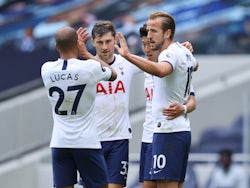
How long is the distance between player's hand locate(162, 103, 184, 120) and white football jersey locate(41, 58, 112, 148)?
0.62m

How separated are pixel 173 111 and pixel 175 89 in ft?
0.65

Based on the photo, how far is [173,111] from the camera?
836 centimetres

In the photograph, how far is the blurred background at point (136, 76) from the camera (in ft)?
47.2

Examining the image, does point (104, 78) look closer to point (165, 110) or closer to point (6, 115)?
point (165, 110)

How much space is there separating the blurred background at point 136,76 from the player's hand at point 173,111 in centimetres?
522

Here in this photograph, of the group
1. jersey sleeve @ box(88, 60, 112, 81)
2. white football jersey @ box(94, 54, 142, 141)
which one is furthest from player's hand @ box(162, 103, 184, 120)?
white football jersey @ box(94, 54, 142, 141)

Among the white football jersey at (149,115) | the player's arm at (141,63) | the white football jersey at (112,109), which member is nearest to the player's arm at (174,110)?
the player's arm at (141,63)

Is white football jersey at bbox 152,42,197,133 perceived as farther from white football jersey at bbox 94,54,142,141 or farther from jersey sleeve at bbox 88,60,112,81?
white football jersey at bbox 94,54,142,141

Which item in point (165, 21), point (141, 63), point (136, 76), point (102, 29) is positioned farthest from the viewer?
point (136, 76)

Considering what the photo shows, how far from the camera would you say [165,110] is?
8.38 metres

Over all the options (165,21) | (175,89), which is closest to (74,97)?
(175,89)

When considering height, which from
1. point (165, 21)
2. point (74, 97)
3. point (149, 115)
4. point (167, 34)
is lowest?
point (149, 115)

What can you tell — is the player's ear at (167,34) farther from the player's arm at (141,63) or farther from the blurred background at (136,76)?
the blurred background at (136,76)

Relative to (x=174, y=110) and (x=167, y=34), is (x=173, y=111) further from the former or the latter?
(x=167, y=34)
